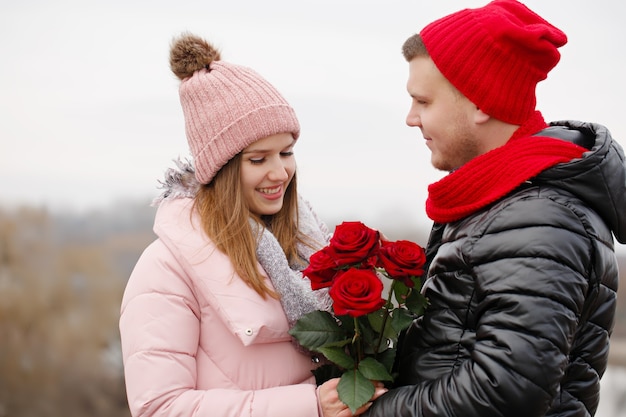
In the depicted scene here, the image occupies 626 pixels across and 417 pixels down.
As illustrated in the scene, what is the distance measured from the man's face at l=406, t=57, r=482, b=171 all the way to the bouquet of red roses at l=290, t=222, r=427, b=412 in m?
0.27

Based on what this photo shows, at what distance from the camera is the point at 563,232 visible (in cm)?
146

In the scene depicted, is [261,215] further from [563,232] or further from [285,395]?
[563,232]

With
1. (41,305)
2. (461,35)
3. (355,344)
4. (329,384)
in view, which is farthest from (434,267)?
(41,305)

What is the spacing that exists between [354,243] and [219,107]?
606mm

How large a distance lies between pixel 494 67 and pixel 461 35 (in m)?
0.11

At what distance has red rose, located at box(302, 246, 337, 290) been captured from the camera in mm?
1655

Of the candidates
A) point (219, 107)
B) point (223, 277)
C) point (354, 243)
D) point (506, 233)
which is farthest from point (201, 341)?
point (506, 233)

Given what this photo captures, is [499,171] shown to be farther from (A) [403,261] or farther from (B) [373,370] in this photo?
(B) [373,370]

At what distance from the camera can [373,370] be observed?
1.63m

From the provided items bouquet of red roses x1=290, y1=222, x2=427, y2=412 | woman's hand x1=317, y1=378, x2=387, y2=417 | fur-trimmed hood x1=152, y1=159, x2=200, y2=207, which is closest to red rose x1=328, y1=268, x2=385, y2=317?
bouquet of red roses x1=290, y1=222, x2=427, y2=412

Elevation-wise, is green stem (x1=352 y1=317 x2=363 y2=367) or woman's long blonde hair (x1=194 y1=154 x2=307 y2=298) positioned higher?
woman's long blonde hair (x1=194 y1=154 x2=307 y2=298)

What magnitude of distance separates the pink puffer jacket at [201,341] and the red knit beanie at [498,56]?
2.55 feet

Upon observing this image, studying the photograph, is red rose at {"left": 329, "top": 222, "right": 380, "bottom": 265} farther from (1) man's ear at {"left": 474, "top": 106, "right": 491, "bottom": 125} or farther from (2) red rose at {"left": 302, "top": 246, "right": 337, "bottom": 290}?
(1) man's ear at {"left": 474, "top": 106, "right": 491, "bottom": 125}

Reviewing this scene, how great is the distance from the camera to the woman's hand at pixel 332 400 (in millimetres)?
1685
